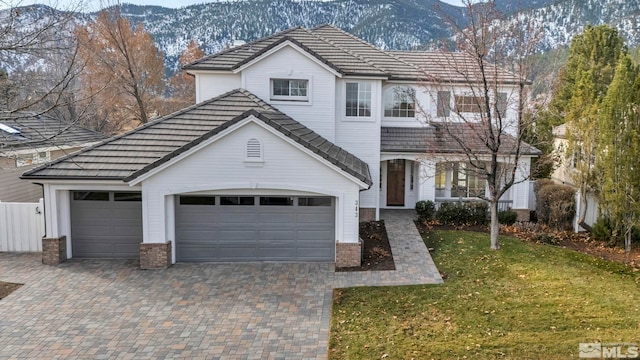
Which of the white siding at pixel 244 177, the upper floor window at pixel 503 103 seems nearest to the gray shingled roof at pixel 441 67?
the upper floor window at pixel 503 103

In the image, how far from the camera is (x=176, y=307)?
35.1 feet

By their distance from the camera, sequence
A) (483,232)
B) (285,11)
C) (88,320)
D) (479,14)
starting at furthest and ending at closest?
1. (285,11)
2. (483,232)
3. (479,14)
4. (88,320)

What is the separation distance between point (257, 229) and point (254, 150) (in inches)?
95.1

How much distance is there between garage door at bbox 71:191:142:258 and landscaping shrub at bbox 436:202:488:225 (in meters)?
11.2

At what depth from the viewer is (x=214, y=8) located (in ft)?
360

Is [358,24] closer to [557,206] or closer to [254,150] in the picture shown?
[557,206]

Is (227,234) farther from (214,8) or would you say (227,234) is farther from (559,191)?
(214,8)

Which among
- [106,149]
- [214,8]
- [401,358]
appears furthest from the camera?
[214,8]

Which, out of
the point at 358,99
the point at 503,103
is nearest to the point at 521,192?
the point at 503,103

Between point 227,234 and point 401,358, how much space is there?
7312 millimetres

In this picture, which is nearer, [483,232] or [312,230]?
[312,230]

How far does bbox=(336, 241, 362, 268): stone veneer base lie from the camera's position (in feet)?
44.1

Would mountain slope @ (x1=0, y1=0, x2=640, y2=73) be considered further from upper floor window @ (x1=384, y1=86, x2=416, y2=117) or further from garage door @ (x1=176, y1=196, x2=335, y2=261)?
garage door @ (x1=176, y1=196, x2=335, y2=261)

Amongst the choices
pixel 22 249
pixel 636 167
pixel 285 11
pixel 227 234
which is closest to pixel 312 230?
pixel 227 234
